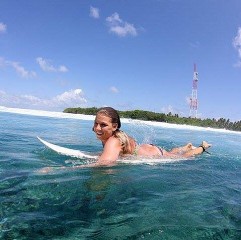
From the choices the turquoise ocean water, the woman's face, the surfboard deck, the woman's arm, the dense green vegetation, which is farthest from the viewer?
the dense green vegetation

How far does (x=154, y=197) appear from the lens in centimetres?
395

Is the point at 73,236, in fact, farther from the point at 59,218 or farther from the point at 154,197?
the point at 154,197

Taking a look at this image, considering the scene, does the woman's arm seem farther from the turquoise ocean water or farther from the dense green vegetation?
the dense green vegetation

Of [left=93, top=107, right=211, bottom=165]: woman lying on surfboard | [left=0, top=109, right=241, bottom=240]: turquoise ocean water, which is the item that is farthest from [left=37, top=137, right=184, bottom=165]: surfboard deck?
[left=0, top=109, right=241, bottom=240]: turquoise ocean water

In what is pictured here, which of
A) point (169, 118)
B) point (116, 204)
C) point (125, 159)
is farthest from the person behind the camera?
point (169, 118)

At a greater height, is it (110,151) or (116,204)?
(110,151)

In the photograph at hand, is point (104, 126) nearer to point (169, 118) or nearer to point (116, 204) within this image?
point (116, 204)

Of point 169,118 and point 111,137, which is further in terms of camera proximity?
point 169,118

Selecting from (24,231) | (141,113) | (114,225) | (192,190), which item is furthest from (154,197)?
(141,113)

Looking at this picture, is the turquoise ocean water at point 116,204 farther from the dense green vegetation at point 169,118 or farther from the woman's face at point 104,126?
the dense green vegetation at point 169,118

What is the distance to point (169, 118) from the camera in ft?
178

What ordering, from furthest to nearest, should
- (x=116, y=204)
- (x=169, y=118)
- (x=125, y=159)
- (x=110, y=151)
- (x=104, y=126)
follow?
(x=169, y=118), (x=125, y=159), (x=104, y=126), (x=110, y=151), (x=116, y=204)

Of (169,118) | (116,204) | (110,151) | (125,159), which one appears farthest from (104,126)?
(169,118)

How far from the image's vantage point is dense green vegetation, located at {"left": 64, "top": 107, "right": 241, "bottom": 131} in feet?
169
